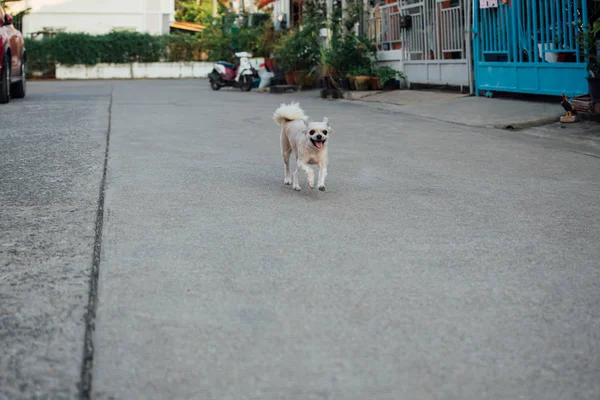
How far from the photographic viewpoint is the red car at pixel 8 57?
51.6 feet

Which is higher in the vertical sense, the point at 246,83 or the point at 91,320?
the point at 246,83

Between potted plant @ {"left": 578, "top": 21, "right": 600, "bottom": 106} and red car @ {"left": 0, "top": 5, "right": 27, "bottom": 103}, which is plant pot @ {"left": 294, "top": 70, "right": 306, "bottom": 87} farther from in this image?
potted plant @ {"left": 578, "top": 21, "right": 600, "bottom": 106}

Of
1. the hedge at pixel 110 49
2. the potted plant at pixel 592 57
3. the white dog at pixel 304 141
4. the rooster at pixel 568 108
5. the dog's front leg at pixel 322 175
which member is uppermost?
the hedge at pixel 110 49

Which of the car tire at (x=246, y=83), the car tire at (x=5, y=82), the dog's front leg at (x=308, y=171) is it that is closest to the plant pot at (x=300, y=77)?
the car tire at (x=246, y=83)

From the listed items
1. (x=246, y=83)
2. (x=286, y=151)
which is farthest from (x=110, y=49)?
(x=286, y=151)

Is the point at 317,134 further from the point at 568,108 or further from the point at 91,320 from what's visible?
the point at 568,108

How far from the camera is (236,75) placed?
26.8 metres

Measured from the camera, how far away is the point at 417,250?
191 inches

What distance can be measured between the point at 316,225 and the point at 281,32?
90.9ft

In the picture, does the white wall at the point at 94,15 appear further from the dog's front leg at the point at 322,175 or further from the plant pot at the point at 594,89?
the dog's front leg at the point at 322,175

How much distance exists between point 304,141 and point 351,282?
2.69m

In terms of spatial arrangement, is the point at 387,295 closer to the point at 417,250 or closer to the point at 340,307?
the point at 340,307

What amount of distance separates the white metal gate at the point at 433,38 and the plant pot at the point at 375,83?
73 centimetres

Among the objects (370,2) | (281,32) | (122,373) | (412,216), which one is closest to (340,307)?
(122,373)
